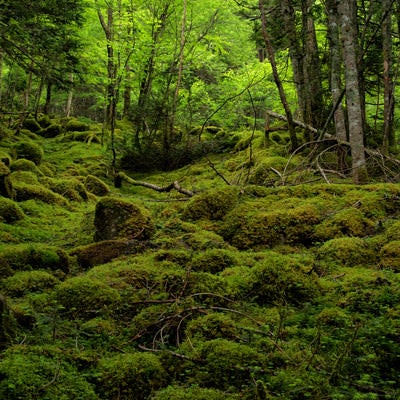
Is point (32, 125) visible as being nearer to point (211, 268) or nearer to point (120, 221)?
point (120, 221)

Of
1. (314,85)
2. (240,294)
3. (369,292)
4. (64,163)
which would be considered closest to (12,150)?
(64,163)

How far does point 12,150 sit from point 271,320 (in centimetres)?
1046

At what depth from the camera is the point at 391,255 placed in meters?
5.02

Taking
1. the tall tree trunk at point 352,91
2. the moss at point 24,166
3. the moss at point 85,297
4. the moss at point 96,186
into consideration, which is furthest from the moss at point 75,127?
the moss at point 85,297

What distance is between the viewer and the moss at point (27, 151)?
12.2 metres

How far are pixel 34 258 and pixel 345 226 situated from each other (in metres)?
4.42

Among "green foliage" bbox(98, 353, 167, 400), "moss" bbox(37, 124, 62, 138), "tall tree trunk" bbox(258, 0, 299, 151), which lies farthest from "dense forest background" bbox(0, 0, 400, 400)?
"moss" bbox(37, 124, 62, 138)

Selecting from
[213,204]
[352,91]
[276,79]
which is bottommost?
[213,204]

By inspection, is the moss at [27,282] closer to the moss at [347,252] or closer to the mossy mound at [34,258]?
the mossy mound at [34,258]

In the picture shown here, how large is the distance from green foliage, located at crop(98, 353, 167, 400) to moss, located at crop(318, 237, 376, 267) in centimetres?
294

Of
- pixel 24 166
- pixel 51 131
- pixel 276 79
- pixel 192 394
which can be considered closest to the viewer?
pixel 192 394

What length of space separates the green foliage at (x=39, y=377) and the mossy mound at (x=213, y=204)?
4514mm

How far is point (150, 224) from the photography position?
23.1 ft

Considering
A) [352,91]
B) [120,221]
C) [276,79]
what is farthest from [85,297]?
[276,79]
